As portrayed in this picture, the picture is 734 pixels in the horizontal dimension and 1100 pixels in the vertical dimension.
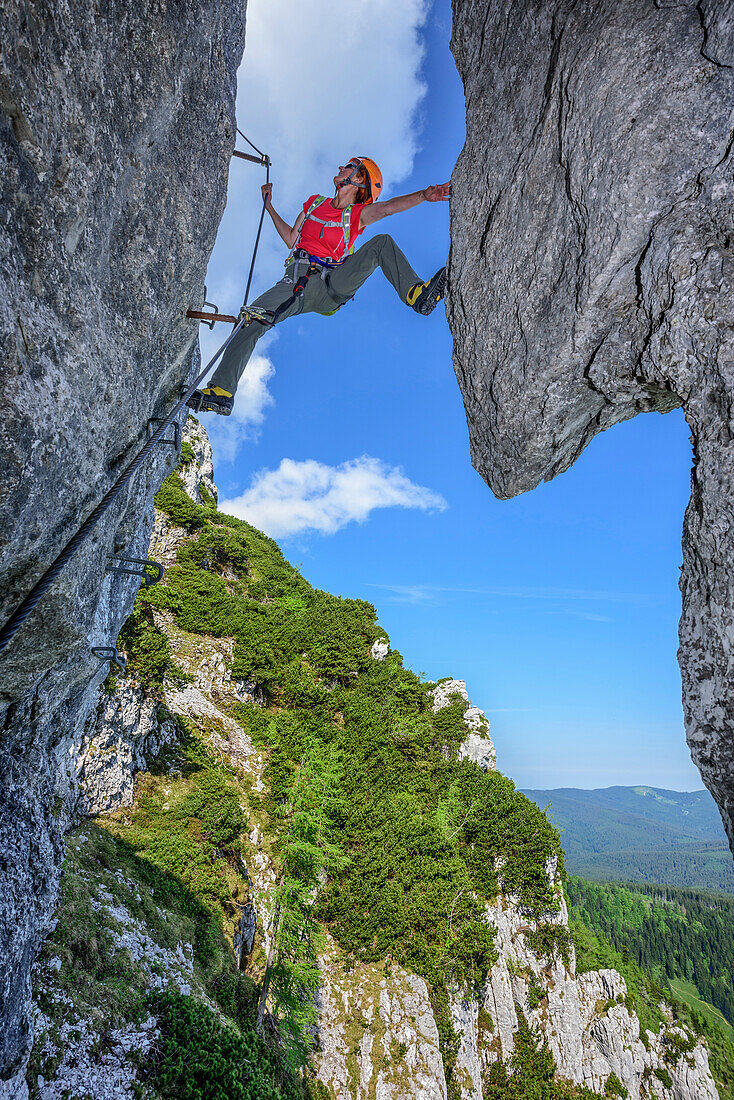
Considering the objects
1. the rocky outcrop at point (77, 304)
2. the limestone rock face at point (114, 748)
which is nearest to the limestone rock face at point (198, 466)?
the limestone rock face at point (114, 748)

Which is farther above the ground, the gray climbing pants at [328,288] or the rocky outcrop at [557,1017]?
the gray climbing pants at [328,288]

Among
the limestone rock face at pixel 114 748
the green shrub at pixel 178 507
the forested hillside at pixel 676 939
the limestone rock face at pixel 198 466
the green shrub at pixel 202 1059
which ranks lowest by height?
the forested hillside at pixel 676 939

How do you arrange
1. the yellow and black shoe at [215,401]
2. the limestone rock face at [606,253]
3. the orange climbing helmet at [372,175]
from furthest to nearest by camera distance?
the yellow and black shoe at [215,401]
the orange climbing helmet at [372,175]
the limestone rock face at [606,253]

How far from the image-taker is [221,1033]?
31.2 feet

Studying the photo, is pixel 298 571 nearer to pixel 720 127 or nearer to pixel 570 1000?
pixel 570 1000

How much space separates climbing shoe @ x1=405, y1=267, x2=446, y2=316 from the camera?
21.9ft

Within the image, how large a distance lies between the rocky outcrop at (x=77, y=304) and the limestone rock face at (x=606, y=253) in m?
3.34

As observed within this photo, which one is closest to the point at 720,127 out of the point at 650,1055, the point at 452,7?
the point at 452,7

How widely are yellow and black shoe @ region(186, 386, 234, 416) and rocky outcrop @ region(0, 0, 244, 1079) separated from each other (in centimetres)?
91

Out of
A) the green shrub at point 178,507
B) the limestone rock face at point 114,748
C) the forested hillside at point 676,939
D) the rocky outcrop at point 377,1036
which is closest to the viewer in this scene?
the rocky outcrop at point 377,1036

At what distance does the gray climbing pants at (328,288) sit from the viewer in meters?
6.98

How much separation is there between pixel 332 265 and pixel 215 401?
2744 millimetres

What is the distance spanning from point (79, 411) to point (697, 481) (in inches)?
173

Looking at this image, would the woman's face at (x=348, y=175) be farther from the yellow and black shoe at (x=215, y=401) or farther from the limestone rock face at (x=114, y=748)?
the limestone rock face at (x=114, y=748)
